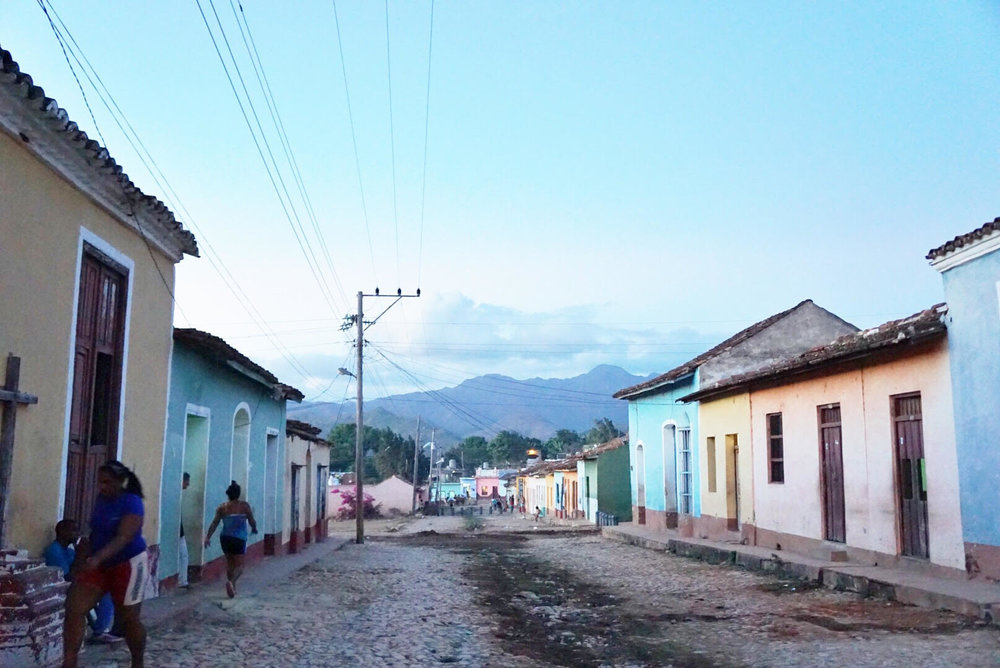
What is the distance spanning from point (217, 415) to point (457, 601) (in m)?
4.38

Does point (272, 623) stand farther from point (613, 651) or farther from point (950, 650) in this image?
point (950, 650)

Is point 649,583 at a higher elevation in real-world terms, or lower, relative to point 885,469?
lower

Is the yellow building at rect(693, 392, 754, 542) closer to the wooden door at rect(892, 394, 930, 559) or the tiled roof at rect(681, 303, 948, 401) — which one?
the tiled roof at rect(681, 303, 948, 401)

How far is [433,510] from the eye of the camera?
6284 centimetres

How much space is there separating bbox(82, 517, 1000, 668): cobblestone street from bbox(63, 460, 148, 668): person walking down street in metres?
1.07

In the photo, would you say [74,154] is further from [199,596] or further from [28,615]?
[199,596]

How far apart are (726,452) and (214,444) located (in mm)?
10763

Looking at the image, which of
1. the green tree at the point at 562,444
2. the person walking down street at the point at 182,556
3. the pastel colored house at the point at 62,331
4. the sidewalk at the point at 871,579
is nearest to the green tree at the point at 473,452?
the green tree at the point at 562,444

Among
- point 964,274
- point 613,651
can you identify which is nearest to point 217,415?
point 613,651

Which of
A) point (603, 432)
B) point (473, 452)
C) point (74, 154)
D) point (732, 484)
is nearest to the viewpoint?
point (74, 154)

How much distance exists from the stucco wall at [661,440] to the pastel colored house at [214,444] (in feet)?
30.6

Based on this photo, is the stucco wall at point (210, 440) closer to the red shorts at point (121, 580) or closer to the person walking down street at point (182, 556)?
the person walking down street at point (182, 556)

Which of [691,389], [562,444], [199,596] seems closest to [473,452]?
[562,444]

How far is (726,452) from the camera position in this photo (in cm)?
1911
